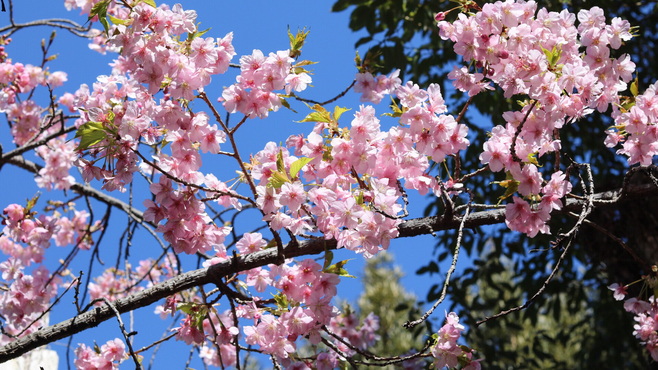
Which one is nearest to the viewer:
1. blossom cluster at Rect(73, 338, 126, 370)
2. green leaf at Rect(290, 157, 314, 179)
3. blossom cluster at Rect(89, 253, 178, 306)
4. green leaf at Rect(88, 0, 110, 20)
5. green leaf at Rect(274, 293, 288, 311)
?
green leaf at Rect(290, 157, 314, 179)

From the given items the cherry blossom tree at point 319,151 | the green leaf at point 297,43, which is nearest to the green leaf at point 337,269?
the cherry blossom tree at point 319,151

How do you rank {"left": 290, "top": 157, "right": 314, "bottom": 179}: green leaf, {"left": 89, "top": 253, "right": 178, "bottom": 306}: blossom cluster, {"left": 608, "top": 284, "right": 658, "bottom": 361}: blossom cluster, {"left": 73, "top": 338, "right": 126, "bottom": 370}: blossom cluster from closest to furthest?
1. {"left": 290, "top": 157, "right": 314, "bottom": 179}: green leaf
2. {"left": 73, "top": 338, "right": 126, "bottom": 370}: blossom cluster
3. {"left": 608, "top": 284, "right": 658, "bottom": 361}: blossom cluster
4. {"left": 89, "top": 253, "right": 178, "bottom": 306}: blossom cluster

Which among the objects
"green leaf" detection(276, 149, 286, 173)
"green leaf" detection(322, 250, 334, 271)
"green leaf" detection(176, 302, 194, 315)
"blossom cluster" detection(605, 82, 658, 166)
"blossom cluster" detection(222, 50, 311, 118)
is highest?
"blossom cluster" detection(222, 50, 311, 118)

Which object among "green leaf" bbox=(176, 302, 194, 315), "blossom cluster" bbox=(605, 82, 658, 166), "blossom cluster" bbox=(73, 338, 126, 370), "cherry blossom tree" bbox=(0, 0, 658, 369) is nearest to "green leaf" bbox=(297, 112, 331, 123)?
"cherry blossom tree" bbox=(0, 0, 658, 369)

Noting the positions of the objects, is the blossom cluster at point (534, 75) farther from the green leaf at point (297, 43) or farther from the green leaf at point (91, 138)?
the green leaf at point (91, 138)

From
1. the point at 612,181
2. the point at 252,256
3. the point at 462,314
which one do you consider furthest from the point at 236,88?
the point at 612,181

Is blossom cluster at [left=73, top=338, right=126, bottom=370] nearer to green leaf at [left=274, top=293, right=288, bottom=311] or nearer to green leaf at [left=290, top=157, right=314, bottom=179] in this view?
green leaf at [left=274, top=293, right=288, bottom=311]

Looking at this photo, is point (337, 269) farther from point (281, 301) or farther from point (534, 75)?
point (534, 75)

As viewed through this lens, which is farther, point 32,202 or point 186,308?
point 32,202

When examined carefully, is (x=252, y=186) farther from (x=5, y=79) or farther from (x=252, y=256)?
(x=5, y=79)

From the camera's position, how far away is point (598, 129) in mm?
4527

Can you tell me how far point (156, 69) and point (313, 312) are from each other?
0.95 metres

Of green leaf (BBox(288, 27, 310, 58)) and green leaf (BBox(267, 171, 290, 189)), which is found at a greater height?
green leaf (BBox(288, 27, 310, 58))

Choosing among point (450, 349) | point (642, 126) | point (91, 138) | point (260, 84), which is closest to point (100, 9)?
point (91, 138)
